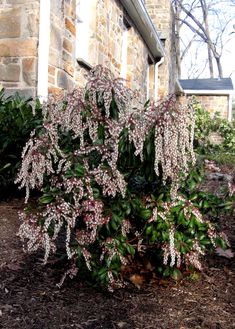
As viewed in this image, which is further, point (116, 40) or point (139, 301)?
point (116, 40)

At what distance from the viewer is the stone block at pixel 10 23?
523 centimetres

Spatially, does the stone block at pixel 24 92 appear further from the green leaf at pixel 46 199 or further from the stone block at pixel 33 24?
the green leaf at pixel 46 199

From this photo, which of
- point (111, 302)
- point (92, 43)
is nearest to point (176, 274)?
point (111, 302)

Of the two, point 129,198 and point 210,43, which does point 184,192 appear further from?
point 210,43

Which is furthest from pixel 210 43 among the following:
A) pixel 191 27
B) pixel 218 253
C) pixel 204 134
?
pixel 218 253

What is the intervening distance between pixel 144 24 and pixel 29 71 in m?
5.77

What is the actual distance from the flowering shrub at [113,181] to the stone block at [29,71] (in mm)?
2796

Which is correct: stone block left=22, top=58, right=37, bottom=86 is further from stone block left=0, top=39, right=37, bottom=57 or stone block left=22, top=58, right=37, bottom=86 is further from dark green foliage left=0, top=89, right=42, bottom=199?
dark green foliage left=0, top=89, right=42, bottom=199

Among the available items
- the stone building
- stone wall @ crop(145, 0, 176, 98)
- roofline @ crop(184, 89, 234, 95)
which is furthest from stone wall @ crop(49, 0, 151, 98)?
roofline @ crop(184, 89, 234, 95)

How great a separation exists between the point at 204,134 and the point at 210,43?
1387 cm

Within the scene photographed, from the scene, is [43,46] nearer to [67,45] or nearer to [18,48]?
[18,48]

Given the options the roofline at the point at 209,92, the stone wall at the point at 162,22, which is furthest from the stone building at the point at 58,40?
the roofline at the point at 209,92

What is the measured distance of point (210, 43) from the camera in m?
26.8

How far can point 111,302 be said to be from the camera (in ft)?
7.86
